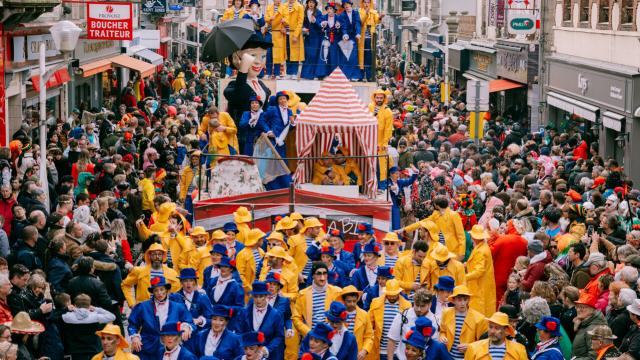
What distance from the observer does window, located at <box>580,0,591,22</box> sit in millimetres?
30170

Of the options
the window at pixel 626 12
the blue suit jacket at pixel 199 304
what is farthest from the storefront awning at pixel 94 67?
the blue suit jacket at pixel 199 304

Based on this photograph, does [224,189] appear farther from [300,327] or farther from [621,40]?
[621,40]

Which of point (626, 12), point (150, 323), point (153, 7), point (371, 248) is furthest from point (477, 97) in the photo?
point (153, 7)

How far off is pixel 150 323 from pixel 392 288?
91.6 inches

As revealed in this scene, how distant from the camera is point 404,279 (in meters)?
14.0

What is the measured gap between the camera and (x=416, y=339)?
35.9ft

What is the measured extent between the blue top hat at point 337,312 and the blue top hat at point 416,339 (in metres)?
0.86

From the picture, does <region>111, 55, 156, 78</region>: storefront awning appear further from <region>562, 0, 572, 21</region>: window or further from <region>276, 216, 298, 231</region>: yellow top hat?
<region>276, 216, 298, 231</region>: yellow top hat

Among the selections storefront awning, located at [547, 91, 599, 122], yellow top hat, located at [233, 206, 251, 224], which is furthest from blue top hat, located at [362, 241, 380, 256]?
storefront awning, located at [547, 91, 599, 122]

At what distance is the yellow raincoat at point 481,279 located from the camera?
14578mm

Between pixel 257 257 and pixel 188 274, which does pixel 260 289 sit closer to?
pixel 188 274

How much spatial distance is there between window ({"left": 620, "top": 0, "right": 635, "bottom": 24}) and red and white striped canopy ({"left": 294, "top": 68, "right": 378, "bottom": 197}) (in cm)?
911

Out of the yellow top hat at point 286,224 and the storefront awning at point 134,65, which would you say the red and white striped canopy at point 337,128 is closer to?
the yellow top hat at point 286,224

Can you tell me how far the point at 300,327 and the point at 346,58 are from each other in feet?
40.4
